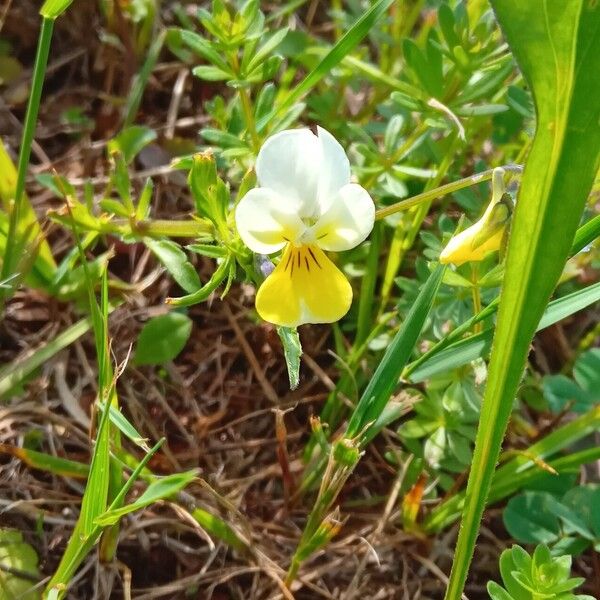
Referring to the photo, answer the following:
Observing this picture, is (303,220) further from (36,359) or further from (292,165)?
(36,359)

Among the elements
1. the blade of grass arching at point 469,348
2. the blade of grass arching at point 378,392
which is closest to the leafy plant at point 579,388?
the blade of grass arching at point 469,348

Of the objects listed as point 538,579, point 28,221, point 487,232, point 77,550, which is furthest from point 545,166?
point 28,221

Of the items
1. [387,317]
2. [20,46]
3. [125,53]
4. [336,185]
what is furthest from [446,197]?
[20,46]

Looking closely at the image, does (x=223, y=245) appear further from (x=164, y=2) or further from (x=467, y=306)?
(x=164, y=2)

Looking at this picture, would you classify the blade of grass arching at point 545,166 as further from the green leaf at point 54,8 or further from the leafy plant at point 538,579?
the green leaf at point 54,8

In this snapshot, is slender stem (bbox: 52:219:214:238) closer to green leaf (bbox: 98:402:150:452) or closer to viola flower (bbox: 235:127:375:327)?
viola flower (bbox: 235:127:375:327)
